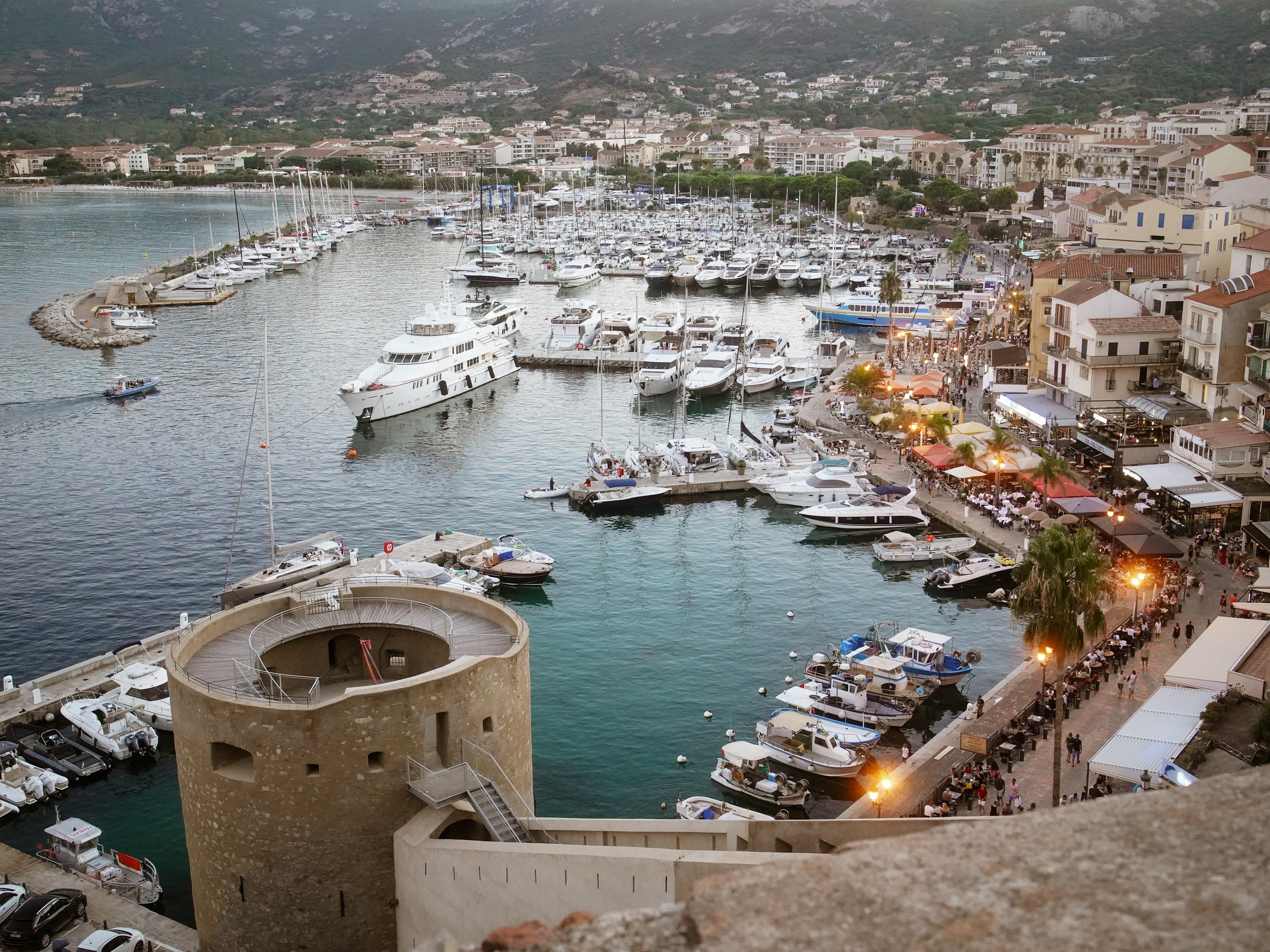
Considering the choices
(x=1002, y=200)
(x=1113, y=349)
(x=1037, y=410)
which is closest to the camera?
(x=1113, y=349)

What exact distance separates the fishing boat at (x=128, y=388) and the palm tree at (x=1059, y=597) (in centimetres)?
6430

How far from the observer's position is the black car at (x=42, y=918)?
1004 inches

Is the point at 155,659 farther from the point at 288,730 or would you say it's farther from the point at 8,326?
the point at 8,326

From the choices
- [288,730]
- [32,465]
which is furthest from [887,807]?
[32,465]

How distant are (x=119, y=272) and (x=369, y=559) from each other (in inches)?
3922

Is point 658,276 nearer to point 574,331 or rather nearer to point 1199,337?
point 574,331

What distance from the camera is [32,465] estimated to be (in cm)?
6531

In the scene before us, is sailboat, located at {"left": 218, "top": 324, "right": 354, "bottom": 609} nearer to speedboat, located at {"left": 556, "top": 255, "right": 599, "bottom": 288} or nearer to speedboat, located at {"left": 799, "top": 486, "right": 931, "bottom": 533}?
speedboat, located at {"left": 799, "top": 486, "right": 931, "bottom": 533}

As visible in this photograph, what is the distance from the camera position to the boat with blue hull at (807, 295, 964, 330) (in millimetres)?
97312

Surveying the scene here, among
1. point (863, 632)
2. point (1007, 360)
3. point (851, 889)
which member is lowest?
point (863, 632)

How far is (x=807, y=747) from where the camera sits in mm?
34688

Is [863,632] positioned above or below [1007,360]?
below

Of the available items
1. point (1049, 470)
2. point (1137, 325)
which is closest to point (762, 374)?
point (1137, 325)

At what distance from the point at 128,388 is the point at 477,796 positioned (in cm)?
6625
